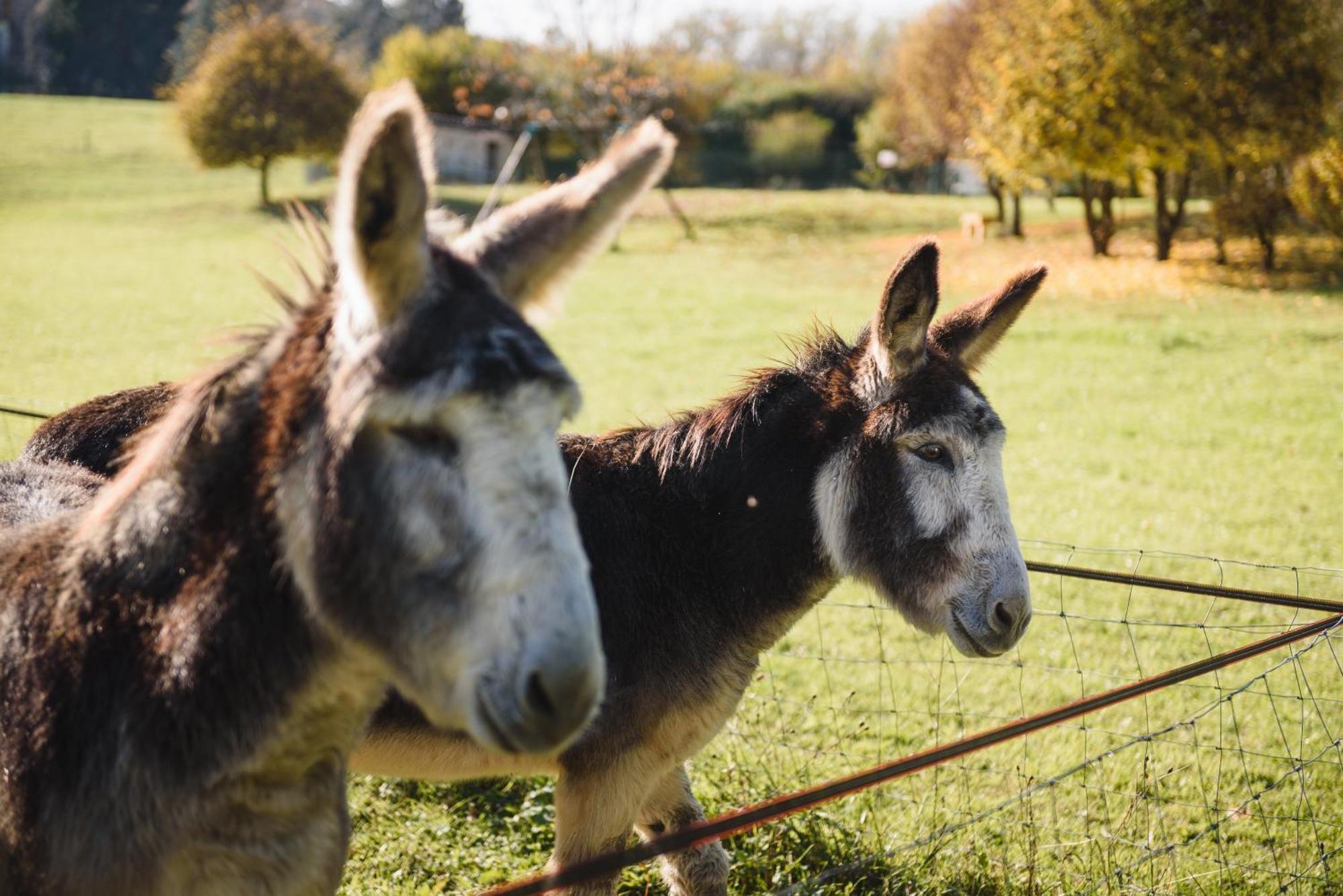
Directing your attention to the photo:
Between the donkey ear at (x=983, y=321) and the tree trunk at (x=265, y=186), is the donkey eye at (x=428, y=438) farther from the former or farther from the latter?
the tree trunk at (x=265, y=186)

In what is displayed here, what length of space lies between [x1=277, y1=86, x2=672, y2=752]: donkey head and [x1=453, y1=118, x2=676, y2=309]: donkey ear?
0.72ft

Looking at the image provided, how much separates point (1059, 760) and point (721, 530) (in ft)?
9.37

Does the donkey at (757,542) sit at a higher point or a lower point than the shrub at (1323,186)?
higher

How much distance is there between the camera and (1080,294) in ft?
65.9

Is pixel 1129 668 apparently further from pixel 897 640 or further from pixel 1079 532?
pixel 1079 532

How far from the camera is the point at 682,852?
12.2ft

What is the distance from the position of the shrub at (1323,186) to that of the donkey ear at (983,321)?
60.7ft

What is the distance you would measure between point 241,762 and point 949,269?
77.7 ft

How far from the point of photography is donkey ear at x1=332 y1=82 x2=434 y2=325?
164 cm

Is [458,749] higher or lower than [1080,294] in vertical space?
higher

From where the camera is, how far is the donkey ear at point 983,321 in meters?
3.67

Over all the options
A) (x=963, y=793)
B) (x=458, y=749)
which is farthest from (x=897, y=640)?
(x=458, y=749)

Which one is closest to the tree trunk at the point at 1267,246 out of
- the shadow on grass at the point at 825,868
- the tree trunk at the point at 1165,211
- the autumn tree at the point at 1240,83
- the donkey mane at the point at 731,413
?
the autumn tree at the point at 1240,83

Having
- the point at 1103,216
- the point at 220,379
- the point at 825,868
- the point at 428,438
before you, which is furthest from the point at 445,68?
the point at 428,438
